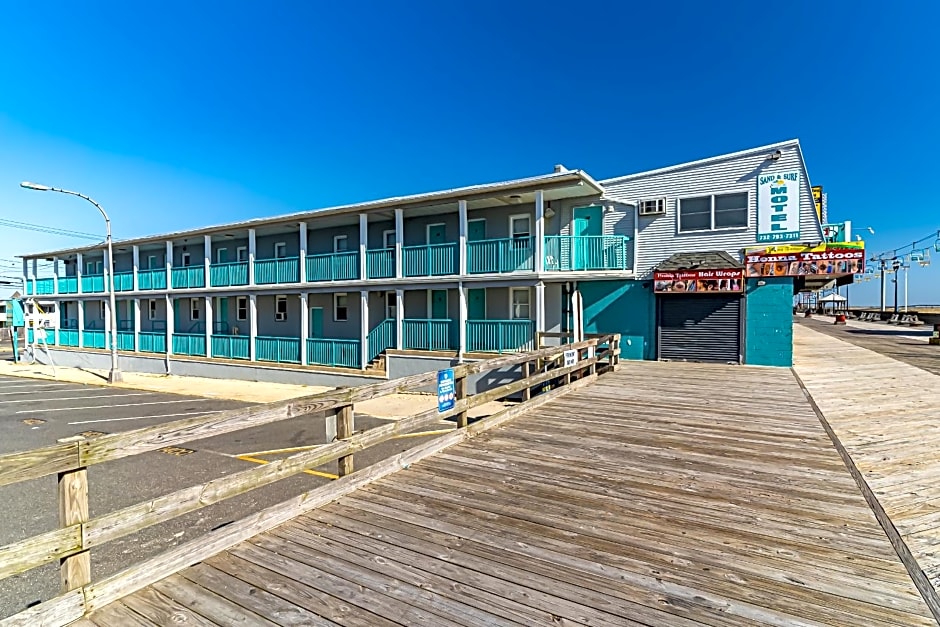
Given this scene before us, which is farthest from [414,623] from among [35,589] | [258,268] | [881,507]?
[258,268]

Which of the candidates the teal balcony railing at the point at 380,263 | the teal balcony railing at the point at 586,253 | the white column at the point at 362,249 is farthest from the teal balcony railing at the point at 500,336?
the white column at the point at 362,249

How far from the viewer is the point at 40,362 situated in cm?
2942

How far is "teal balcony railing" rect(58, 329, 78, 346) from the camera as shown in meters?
28.8

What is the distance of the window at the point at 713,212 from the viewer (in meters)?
14.3

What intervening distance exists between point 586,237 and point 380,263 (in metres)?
7.74

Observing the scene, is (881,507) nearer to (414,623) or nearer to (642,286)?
(414,623)

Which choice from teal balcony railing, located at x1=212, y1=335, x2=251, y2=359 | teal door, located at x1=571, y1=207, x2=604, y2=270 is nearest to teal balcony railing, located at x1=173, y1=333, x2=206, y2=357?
teal balcony railing, located at x1=212, y1=335, x2=251, y2=359

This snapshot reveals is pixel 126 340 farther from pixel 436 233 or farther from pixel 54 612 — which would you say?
pixel 54 612

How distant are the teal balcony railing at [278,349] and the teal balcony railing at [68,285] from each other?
1704cm

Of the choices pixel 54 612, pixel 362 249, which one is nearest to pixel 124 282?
pixel 362 249

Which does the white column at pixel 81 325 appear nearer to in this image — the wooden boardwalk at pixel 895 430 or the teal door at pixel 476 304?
the teal door at pixel 476 304

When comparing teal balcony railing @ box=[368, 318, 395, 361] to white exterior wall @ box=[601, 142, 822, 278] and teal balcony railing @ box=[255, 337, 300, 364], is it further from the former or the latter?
white exterior wall @ box=[601, 142, 822, 278]

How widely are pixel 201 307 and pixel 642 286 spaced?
22058 millimetres

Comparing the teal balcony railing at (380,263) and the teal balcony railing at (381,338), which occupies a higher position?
the teal balcony railing at (380,263)
